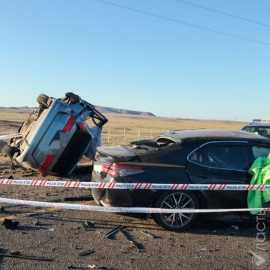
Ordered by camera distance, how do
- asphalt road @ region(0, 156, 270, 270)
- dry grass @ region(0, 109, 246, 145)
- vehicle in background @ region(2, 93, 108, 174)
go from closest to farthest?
asphalt road @ region(0, 156, 270, 270)
vehicle in background @ region(2, 93, 108, 174)
dry grass @ region(0, 109, 246, 145)

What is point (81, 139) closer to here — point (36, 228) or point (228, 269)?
point (36, 228)

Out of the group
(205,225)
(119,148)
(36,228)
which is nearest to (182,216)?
(205,225)

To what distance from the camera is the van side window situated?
5.74 meters

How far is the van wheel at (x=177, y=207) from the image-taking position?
5.40 m

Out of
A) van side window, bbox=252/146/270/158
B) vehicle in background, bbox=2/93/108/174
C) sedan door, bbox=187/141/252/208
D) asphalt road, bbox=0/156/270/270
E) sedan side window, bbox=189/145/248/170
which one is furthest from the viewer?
vehicle in background, bbox=2/93/108/174

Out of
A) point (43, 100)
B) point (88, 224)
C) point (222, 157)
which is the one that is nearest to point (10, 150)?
point (43, 100)

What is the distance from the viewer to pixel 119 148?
6.20 metres

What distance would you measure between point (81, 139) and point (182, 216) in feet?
14.3

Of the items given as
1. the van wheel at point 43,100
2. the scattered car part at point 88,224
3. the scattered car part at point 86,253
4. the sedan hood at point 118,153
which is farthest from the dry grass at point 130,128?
the scattered car part at point 86,253

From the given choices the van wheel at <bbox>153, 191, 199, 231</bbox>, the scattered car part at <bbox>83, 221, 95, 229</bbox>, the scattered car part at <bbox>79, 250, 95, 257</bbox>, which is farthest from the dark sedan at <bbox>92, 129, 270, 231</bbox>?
the scattered car part at <bbox>79, 250, 95, 257</bbox>

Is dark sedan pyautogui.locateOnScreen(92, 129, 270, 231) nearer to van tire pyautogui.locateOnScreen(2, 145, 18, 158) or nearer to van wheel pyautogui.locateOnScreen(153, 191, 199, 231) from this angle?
van wheel pyautogui.locateOnScreen(153, 191, 199, 231)

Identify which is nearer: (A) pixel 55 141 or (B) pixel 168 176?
(B) pixel 168 176

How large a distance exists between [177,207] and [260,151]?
1.61 metres

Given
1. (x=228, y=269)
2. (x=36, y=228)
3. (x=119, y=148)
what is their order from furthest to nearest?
(x=119, y=148) → (x=36, y=228) → (x=228, y=269)
